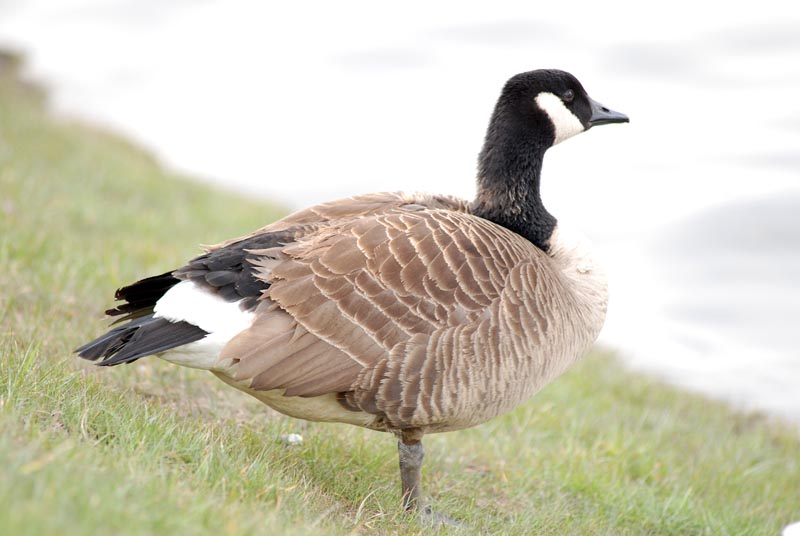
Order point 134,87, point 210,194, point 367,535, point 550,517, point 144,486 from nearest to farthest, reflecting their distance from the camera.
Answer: point 144,486 < point 367,535 < point 550,517 < point 210,194 < point 134,87

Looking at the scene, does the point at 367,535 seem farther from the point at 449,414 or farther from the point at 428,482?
the point at 428,482

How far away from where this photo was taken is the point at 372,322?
4.13m

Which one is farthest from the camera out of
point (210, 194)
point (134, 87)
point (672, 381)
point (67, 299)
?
point (134, 87)

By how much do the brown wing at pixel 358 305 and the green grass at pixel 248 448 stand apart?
1.53 ft

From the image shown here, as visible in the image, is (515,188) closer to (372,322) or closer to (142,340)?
(372,322)

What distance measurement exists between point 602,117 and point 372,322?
2273mm

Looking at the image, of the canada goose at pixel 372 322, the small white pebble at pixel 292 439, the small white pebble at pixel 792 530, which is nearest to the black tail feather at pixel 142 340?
the canada goose at pixel 372 322

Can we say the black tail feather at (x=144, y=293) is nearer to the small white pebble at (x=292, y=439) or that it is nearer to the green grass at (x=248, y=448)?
the green grass at (x=248, y=448)

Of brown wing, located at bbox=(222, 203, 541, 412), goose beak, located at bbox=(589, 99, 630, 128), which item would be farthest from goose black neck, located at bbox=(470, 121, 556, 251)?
brown wing, located at bbox=(222, 203, 541, 412)

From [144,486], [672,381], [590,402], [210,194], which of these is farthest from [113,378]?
[210,194]

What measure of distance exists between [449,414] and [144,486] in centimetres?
162

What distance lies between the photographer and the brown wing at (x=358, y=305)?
4062 mm

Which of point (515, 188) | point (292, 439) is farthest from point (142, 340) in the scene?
point (515, 188)

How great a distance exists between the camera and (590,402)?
720 cm
